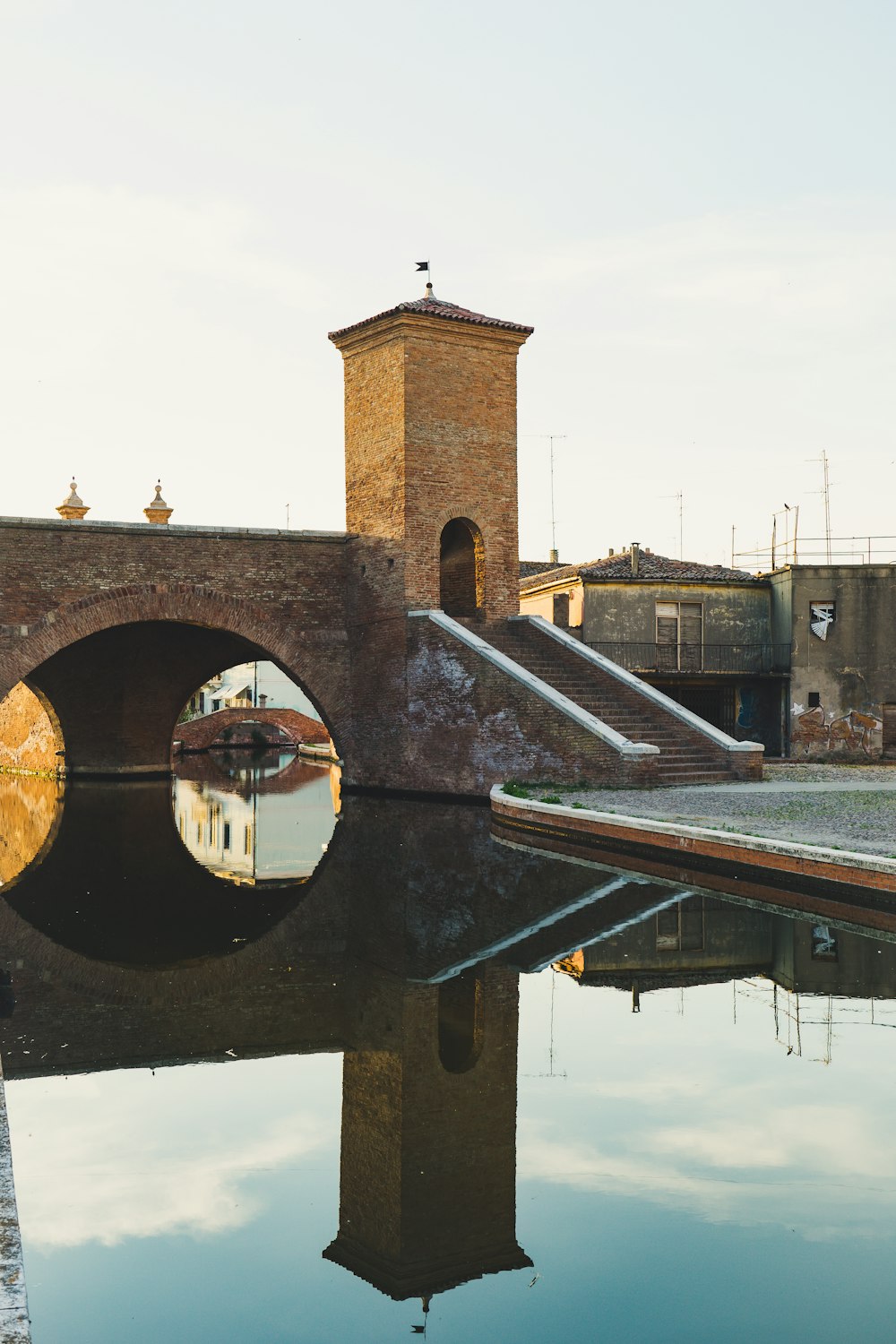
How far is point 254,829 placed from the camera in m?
16.9

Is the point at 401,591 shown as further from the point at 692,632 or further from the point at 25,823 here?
the point at 692,632

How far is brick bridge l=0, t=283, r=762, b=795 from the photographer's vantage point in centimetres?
1803

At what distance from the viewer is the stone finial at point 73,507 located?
1200 inches

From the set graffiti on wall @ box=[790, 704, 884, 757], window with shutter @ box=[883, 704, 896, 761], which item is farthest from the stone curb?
window with shutter @ box=[883, 704, 896, 761]

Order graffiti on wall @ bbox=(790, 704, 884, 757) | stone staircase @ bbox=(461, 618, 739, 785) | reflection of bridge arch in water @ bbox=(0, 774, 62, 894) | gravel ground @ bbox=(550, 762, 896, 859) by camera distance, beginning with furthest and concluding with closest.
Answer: graffiti on wall @ bbox=(790, 704, 884, 757)
stone staircase @ bbox=(461, 618, 739, 785)
reflection of bridge arch in water @ bbox=(0, 774, 62, 894)
gravel ground @ bbox=(550, 762, 896, 859)

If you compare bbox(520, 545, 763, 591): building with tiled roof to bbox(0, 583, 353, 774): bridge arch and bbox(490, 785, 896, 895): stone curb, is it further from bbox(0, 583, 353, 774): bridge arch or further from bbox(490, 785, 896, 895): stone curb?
bbox(490, 785, 896, 895): stone curb

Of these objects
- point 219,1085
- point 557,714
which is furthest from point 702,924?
point 557,714

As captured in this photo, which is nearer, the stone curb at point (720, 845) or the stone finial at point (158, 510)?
the stone curb at point (720, 845)

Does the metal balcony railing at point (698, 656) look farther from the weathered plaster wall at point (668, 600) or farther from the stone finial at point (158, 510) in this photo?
the stone finial at point (158, 510)

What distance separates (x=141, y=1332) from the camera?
3.22 m

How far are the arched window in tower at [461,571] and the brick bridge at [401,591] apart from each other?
38mm

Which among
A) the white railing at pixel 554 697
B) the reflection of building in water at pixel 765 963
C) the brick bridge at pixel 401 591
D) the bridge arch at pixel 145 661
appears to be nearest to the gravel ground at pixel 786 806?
the white railing at pixel 554 697

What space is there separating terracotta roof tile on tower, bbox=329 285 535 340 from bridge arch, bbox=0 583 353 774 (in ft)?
16.7

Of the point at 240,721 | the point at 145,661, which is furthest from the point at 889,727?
the point at 240,721
